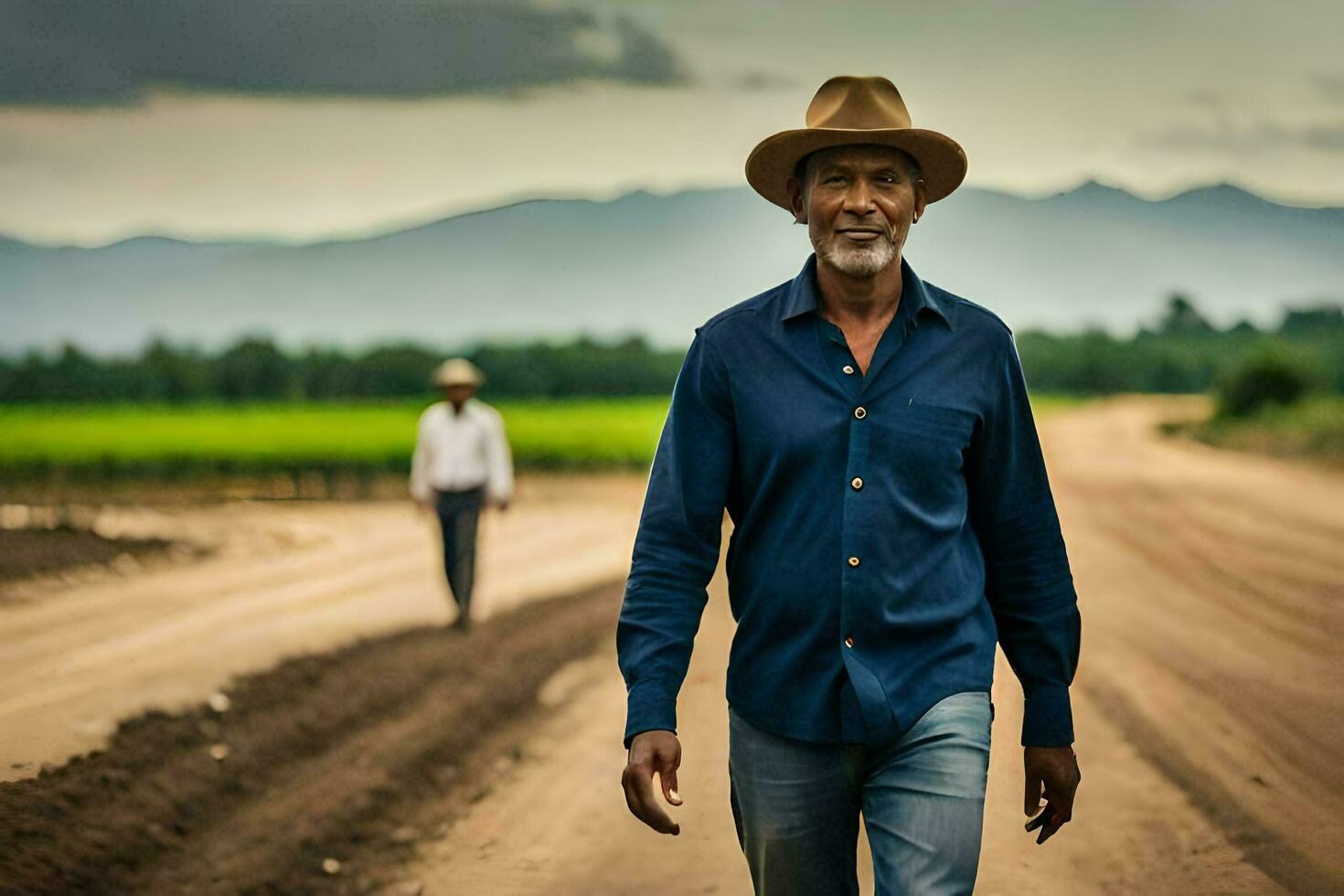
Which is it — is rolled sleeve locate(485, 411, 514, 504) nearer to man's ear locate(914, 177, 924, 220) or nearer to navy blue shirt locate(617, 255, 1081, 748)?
man's ear locate(914, 177, 924, 220)

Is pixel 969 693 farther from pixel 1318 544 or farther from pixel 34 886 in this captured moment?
pixel 1318 544

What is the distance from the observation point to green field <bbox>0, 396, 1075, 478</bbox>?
126ft

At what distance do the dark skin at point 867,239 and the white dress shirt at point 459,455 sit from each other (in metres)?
8.38

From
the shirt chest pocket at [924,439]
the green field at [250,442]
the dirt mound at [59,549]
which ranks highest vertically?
the shirt chest pocket at [924,439]

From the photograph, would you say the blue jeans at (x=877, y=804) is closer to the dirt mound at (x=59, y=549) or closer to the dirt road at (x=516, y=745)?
the dirt road at (x=516, y=745)

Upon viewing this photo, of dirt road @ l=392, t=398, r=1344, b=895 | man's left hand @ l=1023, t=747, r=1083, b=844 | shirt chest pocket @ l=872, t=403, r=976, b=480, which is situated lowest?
dirt road @ l=392, t=398, r=1344, b=895

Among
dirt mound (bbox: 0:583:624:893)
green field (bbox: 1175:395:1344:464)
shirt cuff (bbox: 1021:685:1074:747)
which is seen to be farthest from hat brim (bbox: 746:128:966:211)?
green field (bbox: 1175:395:1344:464)

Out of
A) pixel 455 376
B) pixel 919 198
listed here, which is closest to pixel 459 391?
pixel 455 376

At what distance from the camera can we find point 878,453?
2.94 meters

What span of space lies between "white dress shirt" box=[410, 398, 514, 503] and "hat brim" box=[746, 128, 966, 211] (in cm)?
816

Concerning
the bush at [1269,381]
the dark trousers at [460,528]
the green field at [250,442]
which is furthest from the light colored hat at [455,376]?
the bush at [1269,381]

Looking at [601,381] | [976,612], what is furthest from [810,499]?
[601,381]

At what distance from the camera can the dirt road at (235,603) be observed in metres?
9.30

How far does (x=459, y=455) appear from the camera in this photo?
11.5 meters
